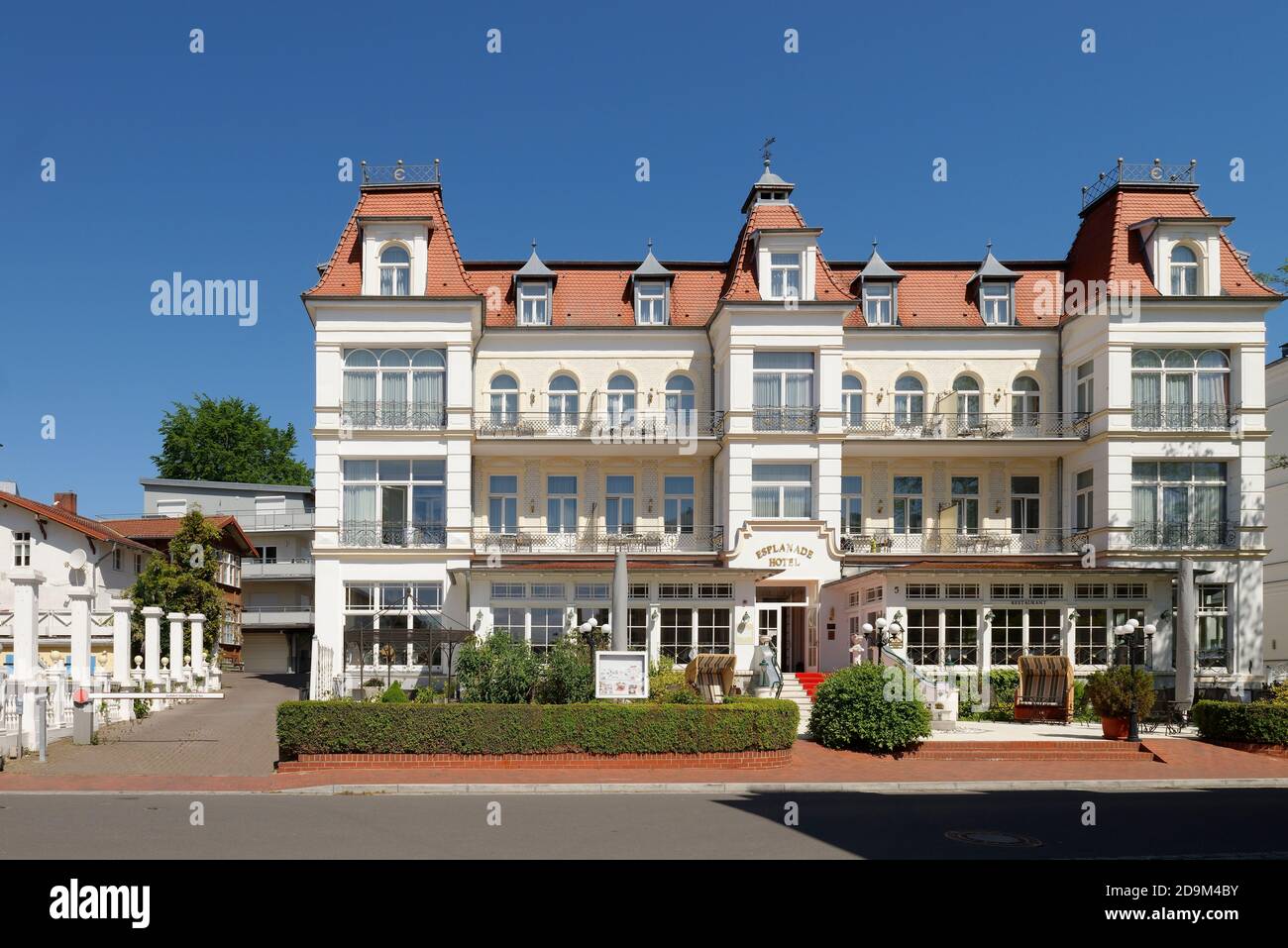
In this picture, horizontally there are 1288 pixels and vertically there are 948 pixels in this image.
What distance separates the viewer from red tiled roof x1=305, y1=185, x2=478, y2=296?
3403 centimetres

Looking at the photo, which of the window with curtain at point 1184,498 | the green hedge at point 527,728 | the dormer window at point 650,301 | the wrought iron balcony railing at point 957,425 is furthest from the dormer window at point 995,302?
the green hedge at point 527,728

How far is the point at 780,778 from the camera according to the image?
18.8 m

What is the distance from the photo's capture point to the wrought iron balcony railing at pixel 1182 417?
34.7 m

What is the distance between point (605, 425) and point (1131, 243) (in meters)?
17.0

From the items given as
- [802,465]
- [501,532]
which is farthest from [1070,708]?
[501,532]

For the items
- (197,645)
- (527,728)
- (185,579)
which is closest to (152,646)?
(197,645)

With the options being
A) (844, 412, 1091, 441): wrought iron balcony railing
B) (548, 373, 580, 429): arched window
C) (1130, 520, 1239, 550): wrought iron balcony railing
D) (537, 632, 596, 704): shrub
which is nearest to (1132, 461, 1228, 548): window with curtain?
(1130, 520, 1239, 550): wrought iron balcony railing

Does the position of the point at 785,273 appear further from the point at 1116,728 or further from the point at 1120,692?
the point at 1116,728

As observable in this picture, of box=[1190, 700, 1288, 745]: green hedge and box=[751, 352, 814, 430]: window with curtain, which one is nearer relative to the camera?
box=[1190, 700, 1288, 745]: green hedge

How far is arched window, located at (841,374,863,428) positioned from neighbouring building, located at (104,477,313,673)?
29.5m

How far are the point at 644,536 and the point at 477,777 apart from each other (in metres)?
18.6

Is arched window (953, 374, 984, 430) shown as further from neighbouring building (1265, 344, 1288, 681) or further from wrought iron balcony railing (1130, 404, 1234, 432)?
neighbouring building (1265, 344, 1288, 681)

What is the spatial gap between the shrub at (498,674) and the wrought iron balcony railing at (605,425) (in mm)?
14875
